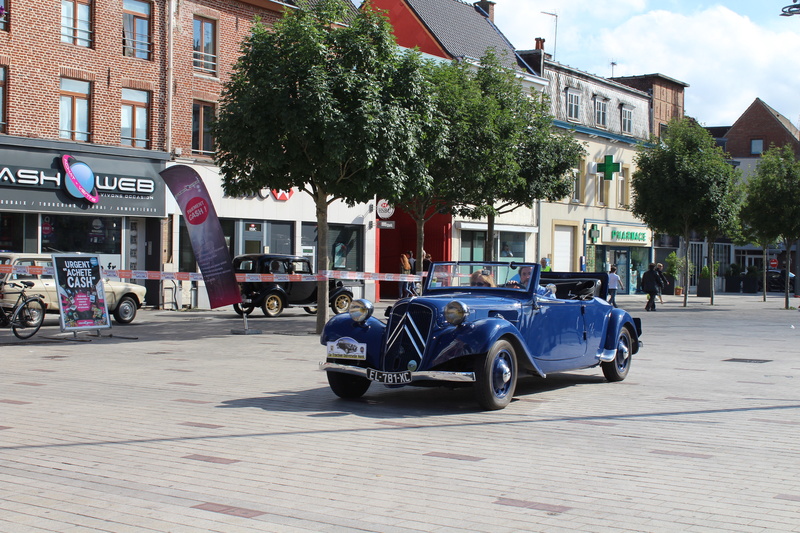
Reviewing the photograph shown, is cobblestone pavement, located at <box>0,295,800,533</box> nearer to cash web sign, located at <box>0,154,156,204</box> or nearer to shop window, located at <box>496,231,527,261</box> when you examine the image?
cash web sign, located at <box>0,154,156,204</box>

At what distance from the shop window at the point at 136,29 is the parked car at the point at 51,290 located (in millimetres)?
8826

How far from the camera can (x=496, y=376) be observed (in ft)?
29.2

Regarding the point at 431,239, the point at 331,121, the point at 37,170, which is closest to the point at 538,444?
the point at 331,121

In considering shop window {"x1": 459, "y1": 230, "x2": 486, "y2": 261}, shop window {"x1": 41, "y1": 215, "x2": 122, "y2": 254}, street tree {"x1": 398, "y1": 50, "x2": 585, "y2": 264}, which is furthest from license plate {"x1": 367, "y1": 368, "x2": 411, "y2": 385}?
shop window {"x1": 459, "y1": 230, "x2": 486, "y2": 261}

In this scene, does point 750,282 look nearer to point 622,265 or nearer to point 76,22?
point 622,265

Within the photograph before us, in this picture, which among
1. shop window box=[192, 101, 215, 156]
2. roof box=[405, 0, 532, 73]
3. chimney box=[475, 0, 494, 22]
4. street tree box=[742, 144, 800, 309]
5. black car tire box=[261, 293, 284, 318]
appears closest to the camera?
black car tire box=[261, 293, 284, 318]

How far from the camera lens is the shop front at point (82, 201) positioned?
23859mm

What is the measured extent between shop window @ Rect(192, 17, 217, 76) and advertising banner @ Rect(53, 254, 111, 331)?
13804mm

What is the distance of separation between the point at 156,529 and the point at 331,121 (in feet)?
44.1

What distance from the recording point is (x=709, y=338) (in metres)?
19.4

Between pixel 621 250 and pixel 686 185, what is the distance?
14466 mm

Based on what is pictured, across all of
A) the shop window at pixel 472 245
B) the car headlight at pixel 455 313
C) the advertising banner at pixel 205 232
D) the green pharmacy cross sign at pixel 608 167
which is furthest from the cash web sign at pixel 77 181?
the green pharmacy cross sign at pixel 608 167

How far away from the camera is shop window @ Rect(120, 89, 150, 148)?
26.7 m

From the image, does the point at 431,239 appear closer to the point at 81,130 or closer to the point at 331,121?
the point at 81,130
